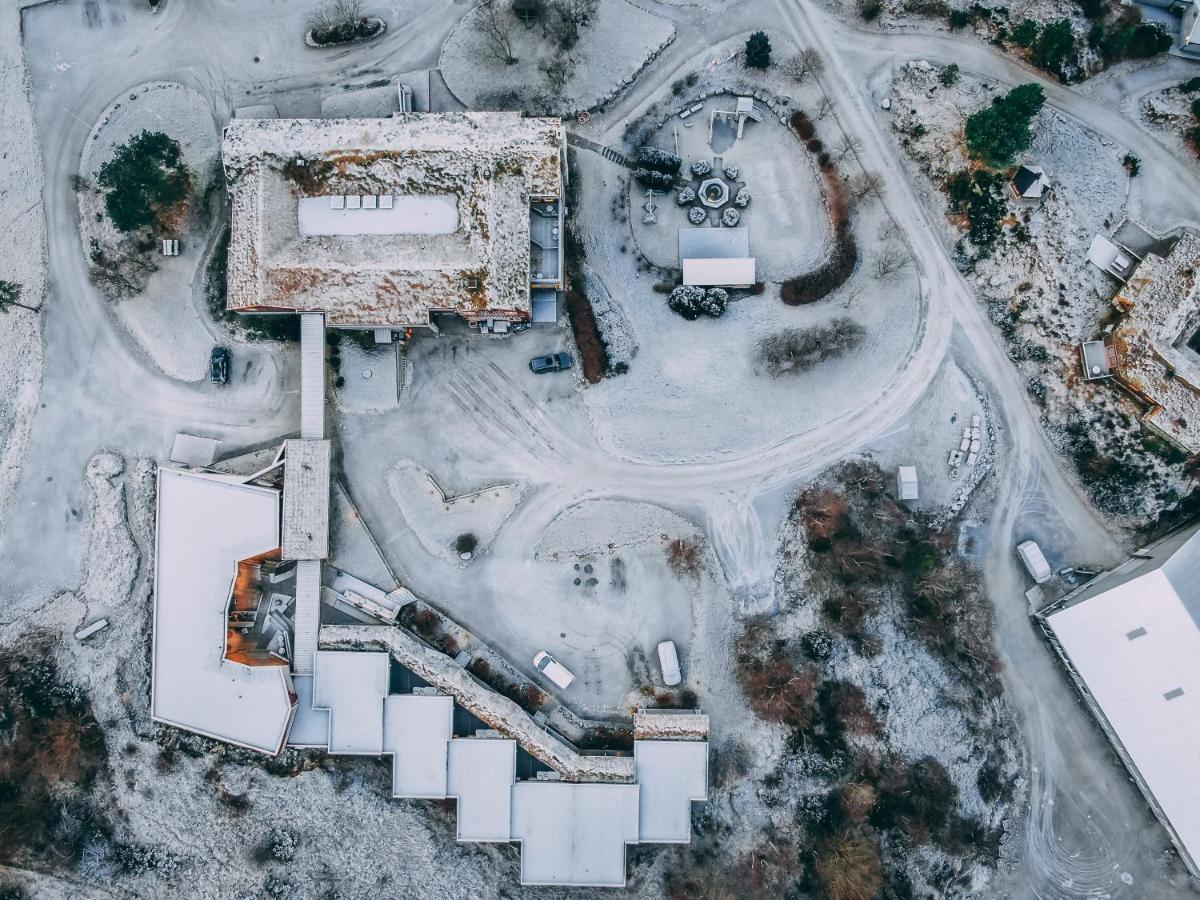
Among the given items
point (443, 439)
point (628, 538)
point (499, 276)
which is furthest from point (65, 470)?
point (628, 538)

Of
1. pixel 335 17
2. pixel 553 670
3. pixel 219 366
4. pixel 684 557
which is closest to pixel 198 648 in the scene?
pixel 219 366

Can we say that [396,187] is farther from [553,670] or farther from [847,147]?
[553,670]

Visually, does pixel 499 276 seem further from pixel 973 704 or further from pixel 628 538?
pixel 973 704

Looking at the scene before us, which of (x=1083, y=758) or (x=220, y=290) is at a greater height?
(x=220, y=290)

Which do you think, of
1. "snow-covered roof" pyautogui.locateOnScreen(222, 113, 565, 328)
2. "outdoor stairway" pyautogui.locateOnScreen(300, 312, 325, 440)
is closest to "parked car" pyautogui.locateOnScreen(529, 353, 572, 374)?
"snow-covered roof" pyautogui.locateOnScreen(222, 113, 565, 328)

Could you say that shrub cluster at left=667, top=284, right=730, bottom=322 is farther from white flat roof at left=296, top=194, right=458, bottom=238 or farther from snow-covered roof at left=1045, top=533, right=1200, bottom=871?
snow-covered roof at left=1045, top=533, right=1200, bottom=871
